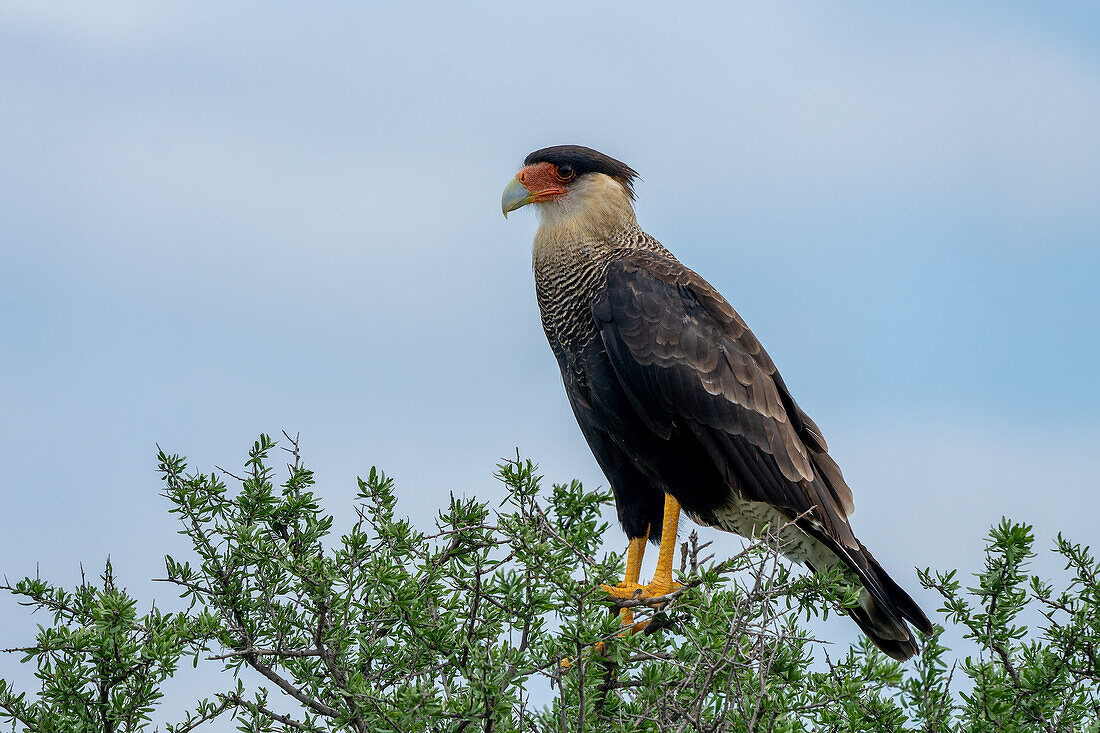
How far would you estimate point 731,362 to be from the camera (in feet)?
14.3

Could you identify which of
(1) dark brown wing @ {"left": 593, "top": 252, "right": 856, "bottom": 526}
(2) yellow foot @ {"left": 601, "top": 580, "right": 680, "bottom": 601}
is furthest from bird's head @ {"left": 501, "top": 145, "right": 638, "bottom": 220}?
(2) yellow foot @ {"left": 601, "top": 580, "right": 680, "bottom": 601}

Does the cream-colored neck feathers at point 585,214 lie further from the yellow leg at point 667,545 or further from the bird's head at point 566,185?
the yellow leg at point 667,545

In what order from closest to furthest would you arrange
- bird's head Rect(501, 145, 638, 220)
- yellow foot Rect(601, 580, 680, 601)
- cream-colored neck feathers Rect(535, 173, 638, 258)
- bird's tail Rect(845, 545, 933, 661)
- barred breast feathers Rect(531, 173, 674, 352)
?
bird's tail Rect(845, 545, 933, 661)
yellow foot Rect(601, 580, 680, 601)
barred breast feathers Rect(531, 173, 674, 352)
cream-colored neck feathers Rect(535, 173, 638, 258)
bird's head Rect(501, 145, 638, 220)

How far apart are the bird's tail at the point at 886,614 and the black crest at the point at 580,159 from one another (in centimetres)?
206

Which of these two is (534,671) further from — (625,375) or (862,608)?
(862,608)

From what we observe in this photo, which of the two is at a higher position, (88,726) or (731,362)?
(731,362)

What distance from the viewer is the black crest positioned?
4.90 meters

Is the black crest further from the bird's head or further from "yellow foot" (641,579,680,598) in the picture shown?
"yellow foot" (641,579,680,598)

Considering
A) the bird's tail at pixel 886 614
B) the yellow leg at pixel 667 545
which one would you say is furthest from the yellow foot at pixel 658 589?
the bird's tail at pixel 886 614

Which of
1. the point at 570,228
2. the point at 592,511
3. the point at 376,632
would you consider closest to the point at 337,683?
the point at 376,632

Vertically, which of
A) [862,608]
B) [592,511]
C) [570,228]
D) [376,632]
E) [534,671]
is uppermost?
[570,228]

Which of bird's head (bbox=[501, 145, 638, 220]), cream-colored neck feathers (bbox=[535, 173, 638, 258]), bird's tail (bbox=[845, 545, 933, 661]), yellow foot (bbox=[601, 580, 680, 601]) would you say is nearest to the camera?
bird's tail (bbox=[845, 545, 933, 661])

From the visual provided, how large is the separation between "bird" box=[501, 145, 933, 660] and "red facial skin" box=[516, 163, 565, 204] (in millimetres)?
242

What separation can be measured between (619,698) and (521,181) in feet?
8.44
